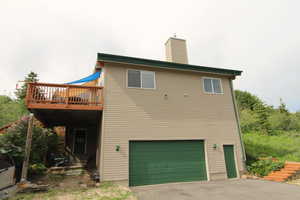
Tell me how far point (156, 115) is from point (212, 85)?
4272mm

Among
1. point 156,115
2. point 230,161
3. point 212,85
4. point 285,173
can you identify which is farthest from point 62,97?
point 285,173

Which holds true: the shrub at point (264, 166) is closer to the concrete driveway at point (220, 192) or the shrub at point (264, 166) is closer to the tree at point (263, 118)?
the concrete driveway at point (220, 192)

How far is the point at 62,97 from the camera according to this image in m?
7.57

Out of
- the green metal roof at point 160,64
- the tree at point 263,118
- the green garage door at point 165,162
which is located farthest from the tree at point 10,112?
the tree at point 263,118

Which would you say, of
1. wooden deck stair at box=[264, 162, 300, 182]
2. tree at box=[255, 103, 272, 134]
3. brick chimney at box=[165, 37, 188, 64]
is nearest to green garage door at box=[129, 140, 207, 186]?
wooden deck stair at box=[264, 162, 300, 182]

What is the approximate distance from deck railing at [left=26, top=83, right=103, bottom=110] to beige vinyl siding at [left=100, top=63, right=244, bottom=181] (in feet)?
1.83

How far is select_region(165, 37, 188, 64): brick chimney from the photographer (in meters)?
11.0

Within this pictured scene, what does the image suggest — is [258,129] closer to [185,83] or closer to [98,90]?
[185,83]

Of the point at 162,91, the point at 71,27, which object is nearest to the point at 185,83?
the point at 162,91

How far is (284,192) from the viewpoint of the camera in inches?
242

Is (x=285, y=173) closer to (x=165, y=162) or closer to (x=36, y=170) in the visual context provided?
(x=165, y=162)

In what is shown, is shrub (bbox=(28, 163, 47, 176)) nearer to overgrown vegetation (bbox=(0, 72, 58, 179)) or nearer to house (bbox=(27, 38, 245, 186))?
overgrown vegetation (bbox=(0, 72, 58, 179))

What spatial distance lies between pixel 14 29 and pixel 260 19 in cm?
1341

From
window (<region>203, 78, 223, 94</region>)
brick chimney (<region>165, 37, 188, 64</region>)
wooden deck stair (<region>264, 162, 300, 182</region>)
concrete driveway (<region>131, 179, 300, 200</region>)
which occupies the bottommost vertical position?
concrete driveway (<region>131, 179, 300, 200</region>)
